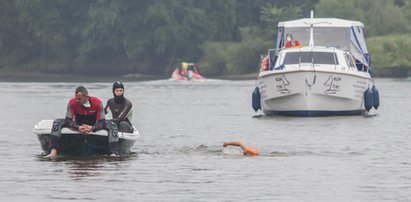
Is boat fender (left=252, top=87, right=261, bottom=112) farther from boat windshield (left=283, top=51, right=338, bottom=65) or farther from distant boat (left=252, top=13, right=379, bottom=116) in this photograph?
boat windshield (left=283, top=51, right=338, bottom=65)

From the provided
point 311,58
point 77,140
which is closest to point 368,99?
point 311,58

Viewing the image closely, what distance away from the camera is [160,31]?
106 metres

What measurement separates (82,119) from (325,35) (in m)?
22.2

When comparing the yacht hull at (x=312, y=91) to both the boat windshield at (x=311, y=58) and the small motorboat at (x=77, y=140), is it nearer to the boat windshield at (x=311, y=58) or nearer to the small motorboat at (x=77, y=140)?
the boat windshield at (x=311, y=58)

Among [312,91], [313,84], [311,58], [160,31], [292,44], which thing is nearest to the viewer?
[313,84]

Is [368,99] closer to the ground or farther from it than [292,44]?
closer to the ground

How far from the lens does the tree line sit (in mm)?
100500

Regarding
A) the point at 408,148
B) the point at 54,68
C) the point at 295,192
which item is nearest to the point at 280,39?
the point at 408,148

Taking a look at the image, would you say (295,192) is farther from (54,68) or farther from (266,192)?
(54,68)

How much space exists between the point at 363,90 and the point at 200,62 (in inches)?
2526

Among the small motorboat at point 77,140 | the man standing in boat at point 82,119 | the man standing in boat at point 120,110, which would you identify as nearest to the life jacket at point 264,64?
the man standing in boat at point 120,110

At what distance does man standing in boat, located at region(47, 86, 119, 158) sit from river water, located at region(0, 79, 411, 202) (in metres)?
0.51

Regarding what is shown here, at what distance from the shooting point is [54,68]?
115 metres

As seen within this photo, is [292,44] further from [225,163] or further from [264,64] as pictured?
[225,163]
